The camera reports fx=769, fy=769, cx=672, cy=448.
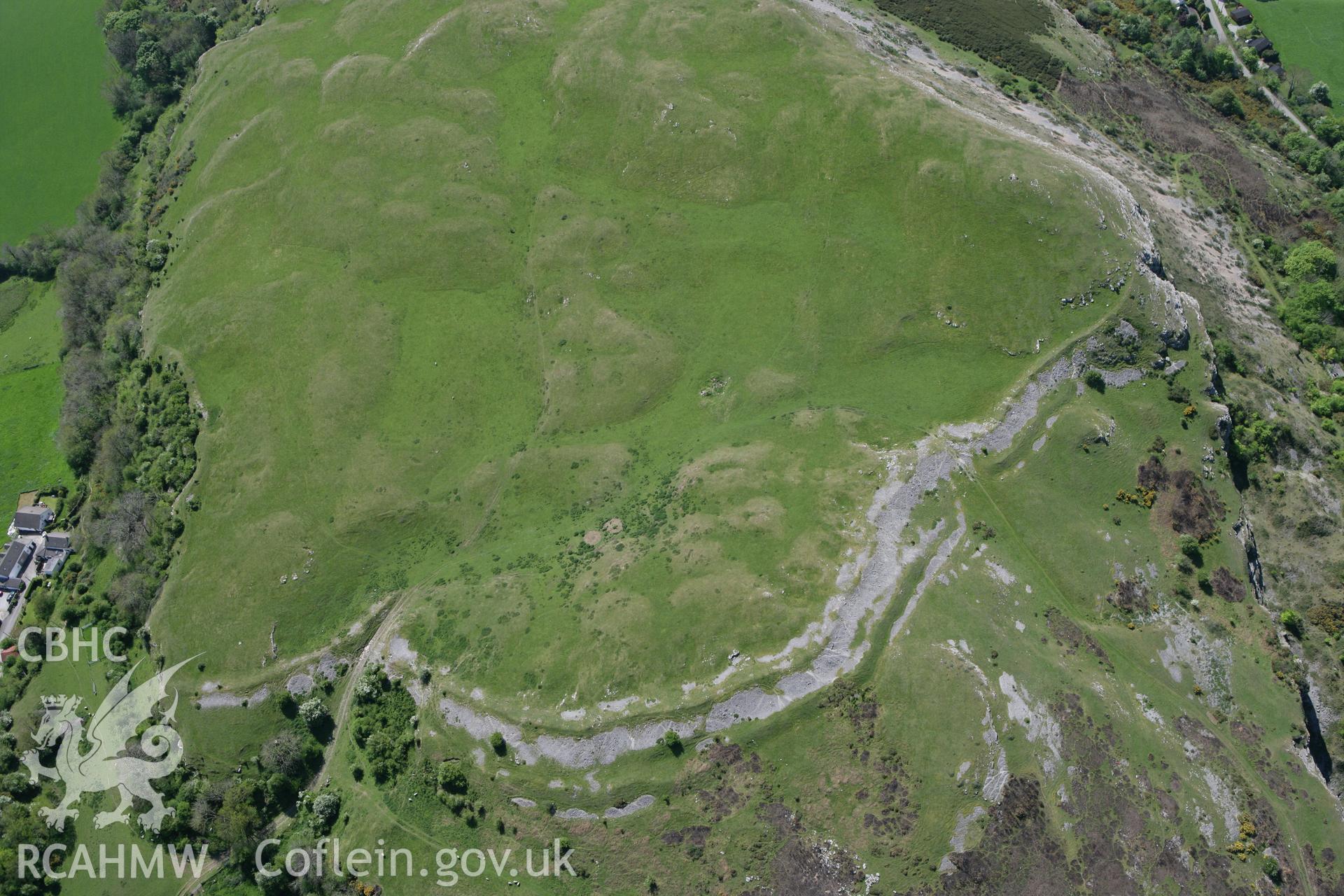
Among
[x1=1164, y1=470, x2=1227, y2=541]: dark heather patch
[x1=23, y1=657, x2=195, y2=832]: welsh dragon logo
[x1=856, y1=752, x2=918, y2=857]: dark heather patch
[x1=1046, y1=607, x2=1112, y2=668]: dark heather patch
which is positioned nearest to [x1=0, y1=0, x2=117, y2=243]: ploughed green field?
[x1=23, y1=657, x2=195, y2=832]: welsh dragon logo

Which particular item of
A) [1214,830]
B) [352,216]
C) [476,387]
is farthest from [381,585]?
[1214,830]

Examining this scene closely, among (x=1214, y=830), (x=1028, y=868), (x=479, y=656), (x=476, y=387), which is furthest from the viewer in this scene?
(x=476, y=387)

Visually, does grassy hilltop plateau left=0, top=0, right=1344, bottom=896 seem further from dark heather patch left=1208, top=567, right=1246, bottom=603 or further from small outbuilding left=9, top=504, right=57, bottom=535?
small outbuilding left=9, top=504, right=57, bottom=535

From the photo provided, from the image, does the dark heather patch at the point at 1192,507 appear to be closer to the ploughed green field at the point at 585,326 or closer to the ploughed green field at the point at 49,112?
the ploughed green field at the point at 585,326

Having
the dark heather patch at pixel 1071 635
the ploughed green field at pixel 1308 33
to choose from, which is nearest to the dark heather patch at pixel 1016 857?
the dark heather patch at pixel 1071 635

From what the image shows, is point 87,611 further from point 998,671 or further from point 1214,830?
point 1214,830
